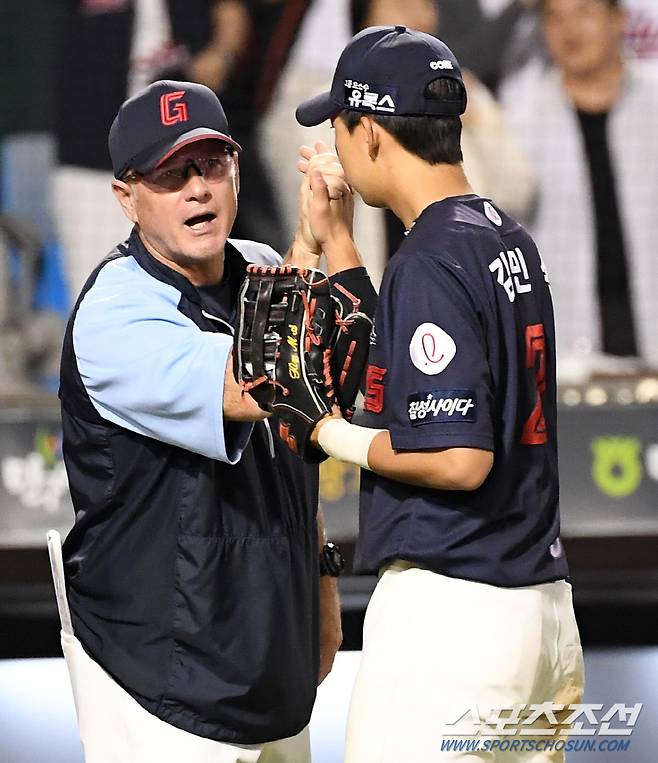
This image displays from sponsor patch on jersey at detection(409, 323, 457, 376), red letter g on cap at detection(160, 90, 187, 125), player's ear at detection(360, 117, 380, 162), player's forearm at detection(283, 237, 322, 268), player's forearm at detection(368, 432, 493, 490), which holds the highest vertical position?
red letter g on cap at detection(160, 90, 187, 125)

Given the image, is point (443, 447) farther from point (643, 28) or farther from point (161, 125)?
point (643, 28)

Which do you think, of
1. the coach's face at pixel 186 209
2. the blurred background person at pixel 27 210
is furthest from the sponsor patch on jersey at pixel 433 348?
the blurred background person at pixel 27 210

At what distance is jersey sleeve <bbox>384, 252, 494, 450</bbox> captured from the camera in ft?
5.20

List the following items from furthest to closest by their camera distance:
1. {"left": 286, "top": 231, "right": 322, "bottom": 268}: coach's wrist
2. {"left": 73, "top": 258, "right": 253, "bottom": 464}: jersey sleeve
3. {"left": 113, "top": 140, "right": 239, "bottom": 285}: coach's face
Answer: {"left": 286, "top": 231, "right": 322, "bottom": 268}: coach's wrist → {"left": 113, "top": 140, "right": 239, "bottom": 285}: coach's face → {"left": 73, "top": 258, "right": 253, "bottom": 464}: jersey sleeve

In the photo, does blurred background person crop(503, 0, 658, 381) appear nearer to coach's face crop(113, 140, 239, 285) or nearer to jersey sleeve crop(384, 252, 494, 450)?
coach's face crop(113, 140, 239, 285)

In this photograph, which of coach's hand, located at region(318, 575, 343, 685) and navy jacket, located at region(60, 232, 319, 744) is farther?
coach's hand, located at region(318, 575, 343, 685)

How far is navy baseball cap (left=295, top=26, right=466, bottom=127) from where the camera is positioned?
1659mm

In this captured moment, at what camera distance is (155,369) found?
180 centimetres

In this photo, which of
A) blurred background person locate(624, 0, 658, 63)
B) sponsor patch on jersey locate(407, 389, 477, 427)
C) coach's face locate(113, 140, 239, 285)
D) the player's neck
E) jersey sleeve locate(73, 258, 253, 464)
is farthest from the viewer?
blurred background person locate(624, 0, 658, 63)

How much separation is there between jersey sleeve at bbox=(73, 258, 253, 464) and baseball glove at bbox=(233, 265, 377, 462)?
56 millimetres

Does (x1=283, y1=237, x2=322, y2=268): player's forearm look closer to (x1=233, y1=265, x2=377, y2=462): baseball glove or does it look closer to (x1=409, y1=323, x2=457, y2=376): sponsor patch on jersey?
(x1=233, y1=265, x2=377, y2=462): baseball glove

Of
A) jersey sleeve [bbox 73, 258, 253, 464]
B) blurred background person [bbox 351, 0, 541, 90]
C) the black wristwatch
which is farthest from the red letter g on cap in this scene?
blurred background person [bbox 351, 0, 541, 90]

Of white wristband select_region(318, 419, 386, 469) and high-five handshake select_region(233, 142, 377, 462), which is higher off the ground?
high-five handshake select_region(233, 142, 377, 462)

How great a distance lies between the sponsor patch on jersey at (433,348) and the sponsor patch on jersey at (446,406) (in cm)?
3
